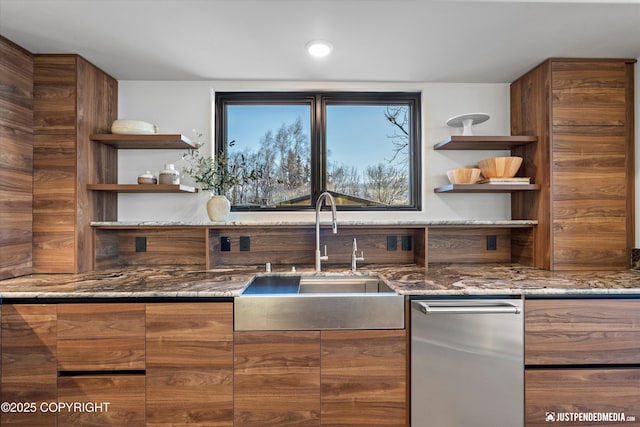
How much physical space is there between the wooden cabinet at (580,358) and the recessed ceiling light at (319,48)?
1.72m

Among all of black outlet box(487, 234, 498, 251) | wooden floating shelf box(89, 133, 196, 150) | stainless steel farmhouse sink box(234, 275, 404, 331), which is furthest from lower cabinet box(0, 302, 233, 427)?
black outlet box(487, 234, 498, 251)

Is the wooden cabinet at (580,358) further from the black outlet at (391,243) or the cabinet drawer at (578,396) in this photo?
the black outlet at (391,243)

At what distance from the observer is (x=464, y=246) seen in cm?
250

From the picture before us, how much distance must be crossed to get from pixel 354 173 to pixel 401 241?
611 mm

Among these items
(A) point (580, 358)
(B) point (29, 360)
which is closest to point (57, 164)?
(B) point (29, 360)

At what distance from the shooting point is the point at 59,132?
6.76 ft

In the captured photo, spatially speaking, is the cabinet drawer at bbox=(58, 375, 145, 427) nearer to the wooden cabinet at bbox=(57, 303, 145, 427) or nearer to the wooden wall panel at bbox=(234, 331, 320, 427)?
the wooden cabinet at bbox=(57, 303, 145, 427)

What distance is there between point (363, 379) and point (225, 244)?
1.34 metres

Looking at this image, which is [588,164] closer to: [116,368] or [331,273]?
[331,273]

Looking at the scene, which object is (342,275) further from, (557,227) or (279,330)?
(557,227)

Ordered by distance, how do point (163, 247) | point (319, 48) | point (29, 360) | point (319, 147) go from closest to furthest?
point (29, 360)
point (319, 48)
point (163, 247)
point (319, 147)

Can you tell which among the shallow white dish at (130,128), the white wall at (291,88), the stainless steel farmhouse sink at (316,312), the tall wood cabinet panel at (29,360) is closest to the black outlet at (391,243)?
the white wall at (291,88)

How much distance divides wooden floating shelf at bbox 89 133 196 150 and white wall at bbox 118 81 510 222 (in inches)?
3.5

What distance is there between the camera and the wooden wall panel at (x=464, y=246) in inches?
98.0
